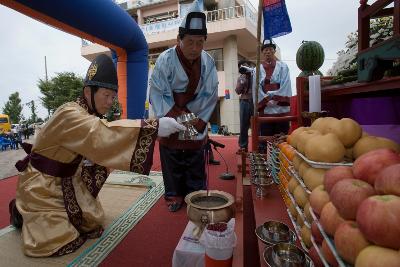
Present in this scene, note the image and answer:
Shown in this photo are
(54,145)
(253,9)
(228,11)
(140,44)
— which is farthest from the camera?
(253,9)

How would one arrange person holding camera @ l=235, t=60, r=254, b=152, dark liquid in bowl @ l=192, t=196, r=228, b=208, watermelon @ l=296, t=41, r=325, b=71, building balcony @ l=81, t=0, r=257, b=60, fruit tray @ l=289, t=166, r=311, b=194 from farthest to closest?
building balcony @ l=81, t=0, r=257, b=60
person holding camera @ l=235, t=60, r=254, b=152
watermelon @ l=296, t=41, r=325, b=71
dark liquid in bowl @ l=192, t=196, r=228, b=208
fruit tray @ l=289, t=166, r=311, b=194

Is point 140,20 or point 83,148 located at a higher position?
point 140,20

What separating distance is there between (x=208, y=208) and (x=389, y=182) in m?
0.85

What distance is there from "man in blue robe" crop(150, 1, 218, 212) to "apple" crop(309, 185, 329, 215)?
1.84m

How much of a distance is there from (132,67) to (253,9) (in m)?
9.71

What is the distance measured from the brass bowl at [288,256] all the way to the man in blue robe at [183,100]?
1.81 meters

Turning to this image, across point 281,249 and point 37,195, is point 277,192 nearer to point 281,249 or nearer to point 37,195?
point 281,249

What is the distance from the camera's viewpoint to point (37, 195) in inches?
82.4

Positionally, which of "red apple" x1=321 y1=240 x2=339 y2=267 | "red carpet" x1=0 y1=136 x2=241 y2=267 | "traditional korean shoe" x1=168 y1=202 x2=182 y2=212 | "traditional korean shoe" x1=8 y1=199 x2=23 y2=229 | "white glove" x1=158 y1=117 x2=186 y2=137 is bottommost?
"red carpet" x1=0 y1=136 x2=241 y2=267

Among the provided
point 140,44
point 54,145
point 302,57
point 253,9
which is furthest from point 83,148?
point 253,9

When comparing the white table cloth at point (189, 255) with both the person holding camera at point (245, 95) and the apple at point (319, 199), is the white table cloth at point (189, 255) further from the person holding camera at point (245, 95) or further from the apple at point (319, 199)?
the person holding camera at point (245, 95)

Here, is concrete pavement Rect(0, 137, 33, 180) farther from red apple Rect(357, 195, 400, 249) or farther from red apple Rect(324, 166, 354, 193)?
red apple Rect(357, 195, 400, 249)

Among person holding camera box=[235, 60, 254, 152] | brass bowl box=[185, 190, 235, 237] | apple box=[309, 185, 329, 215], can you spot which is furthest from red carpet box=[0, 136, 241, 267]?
person holding camera box=[235, 60, 254, 152]

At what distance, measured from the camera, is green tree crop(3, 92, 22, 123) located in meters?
30.8
